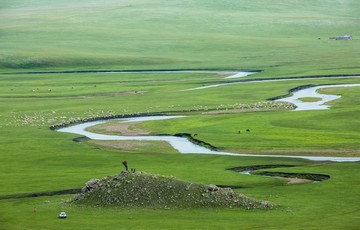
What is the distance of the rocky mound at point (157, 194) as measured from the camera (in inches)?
1612

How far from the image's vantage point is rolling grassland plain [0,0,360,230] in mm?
40719

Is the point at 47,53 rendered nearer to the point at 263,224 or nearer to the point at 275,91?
the point at 275,91

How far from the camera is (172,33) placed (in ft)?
540

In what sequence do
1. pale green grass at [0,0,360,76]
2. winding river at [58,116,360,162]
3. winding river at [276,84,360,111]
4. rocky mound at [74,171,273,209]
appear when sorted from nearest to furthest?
1. rocky mound at [74,171,273,209]
2. winding river at [58,116,360,162]
3. winding river at [276,84,360,111]
4. pale green grass at [0,0,360,76]

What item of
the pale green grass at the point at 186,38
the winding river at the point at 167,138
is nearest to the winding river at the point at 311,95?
the winding river at the point at 167,138

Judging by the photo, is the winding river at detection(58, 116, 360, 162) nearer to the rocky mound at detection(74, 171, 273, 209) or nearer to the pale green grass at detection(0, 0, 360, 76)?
the rocky mound at detection(74, 171, 273, 209)

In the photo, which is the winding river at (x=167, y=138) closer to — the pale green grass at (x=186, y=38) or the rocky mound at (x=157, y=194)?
the rocky mound at (x=157, y=194)

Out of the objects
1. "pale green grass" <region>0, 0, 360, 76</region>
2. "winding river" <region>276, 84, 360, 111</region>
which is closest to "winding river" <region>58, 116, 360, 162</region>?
"winding river" <region>276, 84, 360, 111</region>

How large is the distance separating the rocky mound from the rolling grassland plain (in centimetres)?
49

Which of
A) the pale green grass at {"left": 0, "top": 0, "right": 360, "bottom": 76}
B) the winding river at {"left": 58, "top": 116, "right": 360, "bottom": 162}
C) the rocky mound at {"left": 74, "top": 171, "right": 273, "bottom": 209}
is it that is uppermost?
the rocky mound at {"left": 74, "top": 171, "right": 273, "bottom": 209}

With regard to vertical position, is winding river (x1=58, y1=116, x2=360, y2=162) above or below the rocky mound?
below

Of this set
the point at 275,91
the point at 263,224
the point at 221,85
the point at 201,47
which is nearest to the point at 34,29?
the point at 201,47

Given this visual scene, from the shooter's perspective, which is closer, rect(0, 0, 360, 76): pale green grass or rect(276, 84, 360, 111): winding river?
rect(276, 84, 360, 111): winding river

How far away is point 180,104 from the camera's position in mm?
86375
